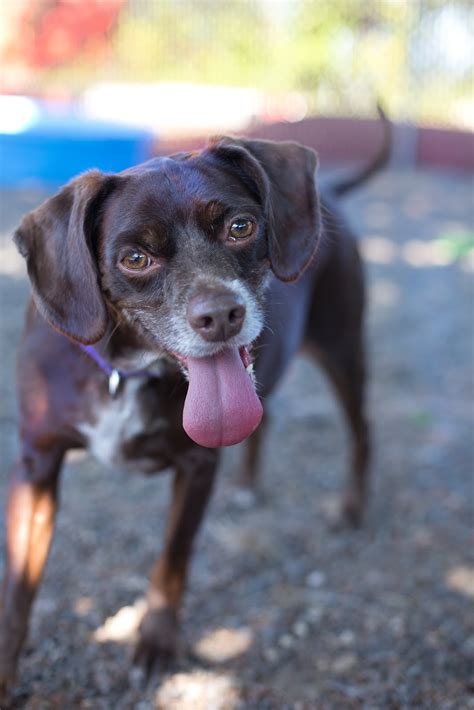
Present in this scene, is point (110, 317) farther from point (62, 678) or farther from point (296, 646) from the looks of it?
point (296, 646)

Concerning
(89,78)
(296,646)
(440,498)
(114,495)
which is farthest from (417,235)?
(89,78)

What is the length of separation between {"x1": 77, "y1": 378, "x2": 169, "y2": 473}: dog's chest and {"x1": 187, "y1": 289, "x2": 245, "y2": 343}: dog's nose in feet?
1.58

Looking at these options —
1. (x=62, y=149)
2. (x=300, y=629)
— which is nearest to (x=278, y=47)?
(x=62, y=149)

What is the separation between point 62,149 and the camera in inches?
364

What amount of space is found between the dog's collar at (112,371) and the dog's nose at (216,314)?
43 cm

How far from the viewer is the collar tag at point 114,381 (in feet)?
8.02

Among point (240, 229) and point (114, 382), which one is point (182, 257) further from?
point (114, 382)

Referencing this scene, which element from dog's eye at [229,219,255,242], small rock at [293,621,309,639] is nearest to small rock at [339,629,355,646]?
small rock at [293,621,309,639]

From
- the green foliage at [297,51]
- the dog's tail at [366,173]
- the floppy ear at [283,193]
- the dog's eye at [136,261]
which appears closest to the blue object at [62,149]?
the green foliage at [297,51]

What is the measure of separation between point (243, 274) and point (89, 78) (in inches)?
499

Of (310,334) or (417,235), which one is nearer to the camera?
(310,334)

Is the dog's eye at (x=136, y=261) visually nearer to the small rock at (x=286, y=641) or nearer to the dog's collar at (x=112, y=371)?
the dog's collar at (x=112, y=371)

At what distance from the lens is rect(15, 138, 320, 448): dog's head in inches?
84.2

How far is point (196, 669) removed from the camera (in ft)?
9.27
